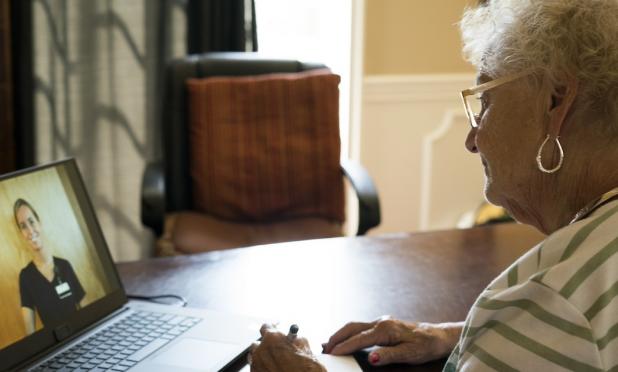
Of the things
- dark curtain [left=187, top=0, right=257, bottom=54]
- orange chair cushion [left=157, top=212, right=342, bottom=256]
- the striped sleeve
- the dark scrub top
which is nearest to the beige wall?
dark curtain [left=187, top=0, right=257, bottom=54]

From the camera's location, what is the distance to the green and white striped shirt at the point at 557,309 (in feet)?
2.76

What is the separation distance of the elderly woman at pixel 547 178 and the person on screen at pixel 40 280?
0.32 metres

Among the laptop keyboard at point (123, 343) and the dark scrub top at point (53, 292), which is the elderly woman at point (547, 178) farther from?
the dark scrub top at point (53, 292)

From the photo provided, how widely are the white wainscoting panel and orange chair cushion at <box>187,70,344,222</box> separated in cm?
70

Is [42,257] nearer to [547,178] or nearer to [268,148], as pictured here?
[547,178]

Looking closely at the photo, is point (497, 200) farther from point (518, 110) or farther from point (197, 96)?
point (197, 96)

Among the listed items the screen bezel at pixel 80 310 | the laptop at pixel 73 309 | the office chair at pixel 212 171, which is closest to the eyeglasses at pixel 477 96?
the laptop at pixel 73 309

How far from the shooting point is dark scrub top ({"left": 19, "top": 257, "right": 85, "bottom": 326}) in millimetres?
1137

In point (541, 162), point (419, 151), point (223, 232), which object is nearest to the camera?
point (541, 162)

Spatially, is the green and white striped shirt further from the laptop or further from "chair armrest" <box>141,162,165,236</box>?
"chair armrest" <box>141,162,165,236</box>

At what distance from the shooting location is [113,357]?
114cm

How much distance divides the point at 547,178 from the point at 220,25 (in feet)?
6.87

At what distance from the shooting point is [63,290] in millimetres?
1207

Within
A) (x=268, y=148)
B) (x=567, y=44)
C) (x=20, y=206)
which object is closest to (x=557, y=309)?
(x=567, y=44)
